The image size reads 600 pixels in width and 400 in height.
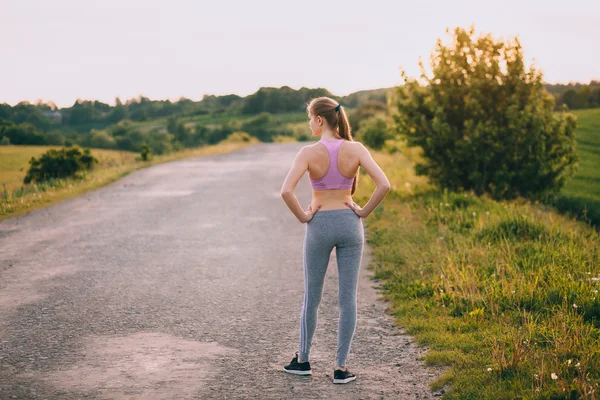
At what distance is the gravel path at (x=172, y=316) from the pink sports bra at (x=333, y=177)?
1.46 metres

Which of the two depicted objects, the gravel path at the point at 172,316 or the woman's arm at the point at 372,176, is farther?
the gravel path at the point at 172,316

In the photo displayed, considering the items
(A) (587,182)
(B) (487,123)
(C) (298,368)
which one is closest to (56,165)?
(B) (487,123)

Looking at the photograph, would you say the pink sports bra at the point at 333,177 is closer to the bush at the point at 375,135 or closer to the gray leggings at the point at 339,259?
the gray leggings at the point at 339,259

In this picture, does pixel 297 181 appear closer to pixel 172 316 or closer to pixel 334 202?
pixel 334 202

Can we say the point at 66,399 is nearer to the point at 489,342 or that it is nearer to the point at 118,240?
the point at 489,342

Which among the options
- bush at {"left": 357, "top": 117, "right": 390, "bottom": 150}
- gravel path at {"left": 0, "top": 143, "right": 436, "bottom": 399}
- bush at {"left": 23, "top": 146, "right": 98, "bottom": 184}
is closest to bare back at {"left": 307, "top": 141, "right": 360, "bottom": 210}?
gravel path at {"left": 0, "top": 143, "right": 436, "bottom": 399}

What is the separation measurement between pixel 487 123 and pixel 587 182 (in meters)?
11.8

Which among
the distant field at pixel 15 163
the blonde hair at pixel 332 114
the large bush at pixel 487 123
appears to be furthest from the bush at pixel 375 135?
the blonde hair at pixel 332 114

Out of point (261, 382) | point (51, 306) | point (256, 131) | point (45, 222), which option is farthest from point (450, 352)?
point (256, 131)

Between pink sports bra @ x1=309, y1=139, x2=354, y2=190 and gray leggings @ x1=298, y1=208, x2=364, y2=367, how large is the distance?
0.59 ft

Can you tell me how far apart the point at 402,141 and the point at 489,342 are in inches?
384

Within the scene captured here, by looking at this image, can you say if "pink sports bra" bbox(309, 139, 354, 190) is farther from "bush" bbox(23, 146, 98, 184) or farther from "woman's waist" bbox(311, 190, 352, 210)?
"bush" bbox(23, 146, 98, 184)

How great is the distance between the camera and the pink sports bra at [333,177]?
13.8ft

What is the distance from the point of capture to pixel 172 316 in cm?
613
